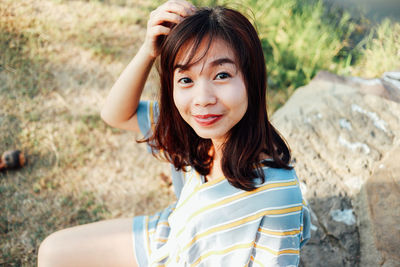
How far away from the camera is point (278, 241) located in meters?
1.15

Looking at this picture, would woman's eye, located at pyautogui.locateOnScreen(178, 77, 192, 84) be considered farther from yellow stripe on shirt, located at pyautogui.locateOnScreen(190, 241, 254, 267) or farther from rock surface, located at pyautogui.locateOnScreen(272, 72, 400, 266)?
rock surface, located at pyautogui.locateOnScreen(272, 72, 400, 266)

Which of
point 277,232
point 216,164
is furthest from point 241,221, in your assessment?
point 216,164

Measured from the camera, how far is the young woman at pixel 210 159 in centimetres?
111

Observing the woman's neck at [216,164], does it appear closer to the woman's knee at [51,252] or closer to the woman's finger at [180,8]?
the woman's finger at [180,8]

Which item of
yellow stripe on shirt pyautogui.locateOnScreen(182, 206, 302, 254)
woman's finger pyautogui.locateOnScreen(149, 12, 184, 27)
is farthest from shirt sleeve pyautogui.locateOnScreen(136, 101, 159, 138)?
yellow stripe on shirt pyautogui.locateOnScreen(182, 206, 302, 254)

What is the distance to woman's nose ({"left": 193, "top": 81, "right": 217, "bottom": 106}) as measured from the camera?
1098 mm

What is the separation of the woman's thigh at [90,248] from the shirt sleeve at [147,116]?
1.49ft

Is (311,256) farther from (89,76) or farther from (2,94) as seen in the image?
(2,94)

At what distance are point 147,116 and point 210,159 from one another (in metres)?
0.36

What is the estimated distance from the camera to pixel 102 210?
240 cm

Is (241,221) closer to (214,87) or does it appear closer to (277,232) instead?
(277,232)

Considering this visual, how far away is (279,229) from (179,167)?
55 cm

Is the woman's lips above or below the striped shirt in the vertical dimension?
above

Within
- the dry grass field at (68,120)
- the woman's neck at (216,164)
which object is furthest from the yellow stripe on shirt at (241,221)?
the dry grass field at (68,120)
